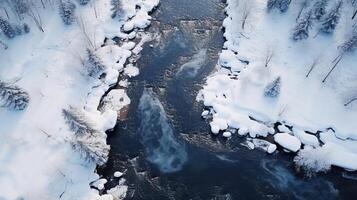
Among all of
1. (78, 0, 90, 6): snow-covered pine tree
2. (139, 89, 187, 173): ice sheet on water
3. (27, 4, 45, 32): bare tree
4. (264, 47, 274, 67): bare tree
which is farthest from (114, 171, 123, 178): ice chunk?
(78, 0, 90, 6): snow-covered pine tree

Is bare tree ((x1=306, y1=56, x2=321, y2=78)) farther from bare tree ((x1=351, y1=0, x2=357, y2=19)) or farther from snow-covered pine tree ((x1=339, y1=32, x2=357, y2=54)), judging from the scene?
bare tree ((x1=351, y1=0, x2=357, y2=19))

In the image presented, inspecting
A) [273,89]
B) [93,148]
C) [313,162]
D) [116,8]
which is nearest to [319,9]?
[273,89]

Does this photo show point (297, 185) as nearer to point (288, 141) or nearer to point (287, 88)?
point (288, 141)

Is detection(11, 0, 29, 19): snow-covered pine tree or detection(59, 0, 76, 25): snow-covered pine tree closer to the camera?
detection(59, 0, 76, 25): snow-covered pine tree

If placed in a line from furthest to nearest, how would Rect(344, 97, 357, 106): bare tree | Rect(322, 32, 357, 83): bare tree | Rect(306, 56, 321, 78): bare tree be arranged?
Rect(322, 32, 357, 83): bare tree, Rect(306, 56, 321, 78): bare tree, Rect(344, 97, 357, 106): bare tree

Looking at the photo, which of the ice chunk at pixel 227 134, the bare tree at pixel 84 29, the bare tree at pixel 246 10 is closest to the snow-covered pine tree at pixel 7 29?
the bare tree at pixel 84 29

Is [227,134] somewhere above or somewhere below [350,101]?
below
